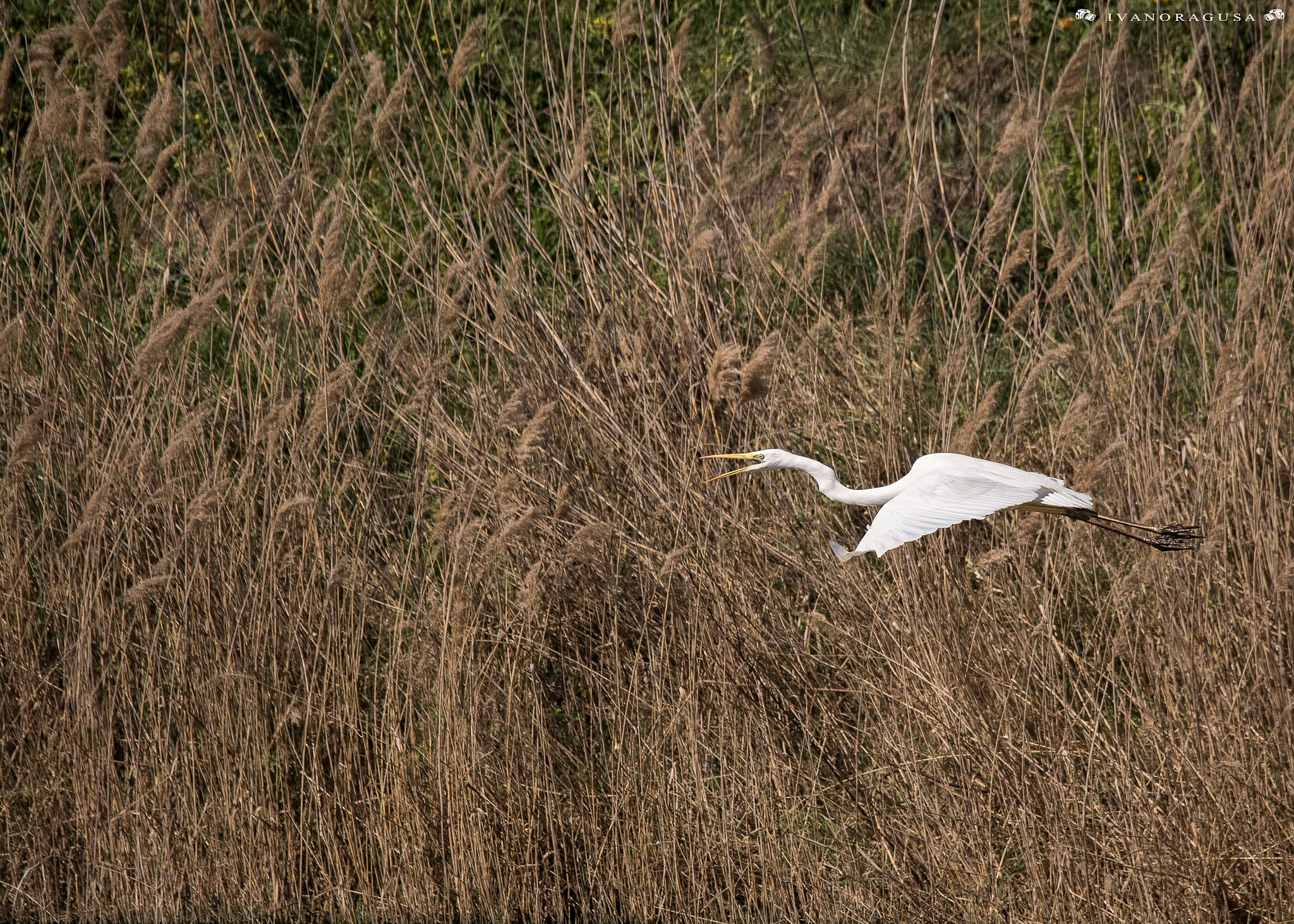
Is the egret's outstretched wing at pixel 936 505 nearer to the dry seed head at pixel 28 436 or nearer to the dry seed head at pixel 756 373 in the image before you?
the dry seed head at pixel 756 373

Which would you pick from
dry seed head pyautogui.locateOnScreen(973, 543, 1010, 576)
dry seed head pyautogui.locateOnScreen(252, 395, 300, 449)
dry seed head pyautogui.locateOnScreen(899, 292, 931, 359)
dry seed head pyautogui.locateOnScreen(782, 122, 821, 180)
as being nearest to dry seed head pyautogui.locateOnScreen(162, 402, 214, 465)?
dry seed head pyautogui.locateOnScreen(252, 395, 300, 449)

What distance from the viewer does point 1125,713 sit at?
225 cm

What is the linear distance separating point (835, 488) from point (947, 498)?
0.85 ft

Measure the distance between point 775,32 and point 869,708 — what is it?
9.57 feet

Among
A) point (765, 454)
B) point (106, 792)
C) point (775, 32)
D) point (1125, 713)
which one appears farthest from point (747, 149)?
point (106, 792)

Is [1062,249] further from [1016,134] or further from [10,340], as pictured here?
[10,340]

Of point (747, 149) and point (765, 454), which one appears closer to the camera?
point (765, 454)

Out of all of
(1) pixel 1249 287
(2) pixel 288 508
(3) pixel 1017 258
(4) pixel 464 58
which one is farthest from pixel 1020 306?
(2) pixel 288 508

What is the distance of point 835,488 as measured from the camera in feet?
6.68

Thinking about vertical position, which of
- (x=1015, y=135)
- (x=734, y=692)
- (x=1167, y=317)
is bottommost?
(x=734, y=692)

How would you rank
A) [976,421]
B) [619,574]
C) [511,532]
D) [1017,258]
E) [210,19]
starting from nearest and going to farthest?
[976,421] < [511,532] < [1017,258] < [210,19] < [619,574]

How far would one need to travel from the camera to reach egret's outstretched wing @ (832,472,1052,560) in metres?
1.67

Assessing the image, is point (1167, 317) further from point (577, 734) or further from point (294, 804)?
point (294, 804)

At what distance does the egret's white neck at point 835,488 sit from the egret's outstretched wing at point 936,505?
99 millimetres
